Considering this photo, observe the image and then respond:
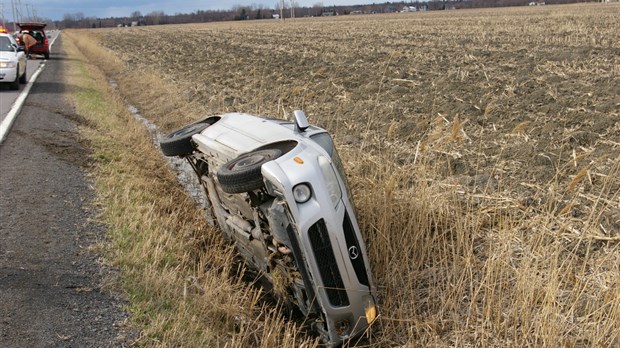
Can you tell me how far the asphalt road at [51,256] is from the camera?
12.9 ft

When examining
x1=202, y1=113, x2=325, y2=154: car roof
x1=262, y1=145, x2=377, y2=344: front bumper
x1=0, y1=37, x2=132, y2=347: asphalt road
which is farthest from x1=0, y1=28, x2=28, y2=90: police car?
x1=262, y1=145, x2=377, y2=344: front bumper

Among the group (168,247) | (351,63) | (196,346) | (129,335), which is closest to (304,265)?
(196,346)

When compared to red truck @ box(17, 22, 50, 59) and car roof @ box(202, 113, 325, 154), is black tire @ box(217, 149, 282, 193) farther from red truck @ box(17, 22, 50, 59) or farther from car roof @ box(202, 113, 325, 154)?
red truck @ box(17, 22, 50, 59)

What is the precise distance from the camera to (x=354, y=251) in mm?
4215

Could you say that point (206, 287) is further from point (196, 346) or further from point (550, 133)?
point (550, 133)

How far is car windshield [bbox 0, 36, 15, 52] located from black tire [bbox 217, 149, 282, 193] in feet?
51.2

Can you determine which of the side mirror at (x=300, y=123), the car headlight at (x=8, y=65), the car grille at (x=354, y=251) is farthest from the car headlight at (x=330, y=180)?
the car headlight at (x=8, y=65)

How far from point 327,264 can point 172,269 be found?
1.68m

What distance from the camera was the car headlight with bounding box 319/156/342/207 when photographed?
408 centimetres

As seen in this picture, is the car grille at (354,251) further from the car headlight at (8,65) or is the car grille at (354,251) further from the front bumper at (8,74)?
the car headlight at (8,65)

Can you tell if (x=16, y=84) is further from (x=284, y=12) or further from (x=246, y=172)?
(x=284, y=12)

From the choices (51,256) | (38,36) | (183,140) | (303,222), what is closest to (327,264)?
(303,222)

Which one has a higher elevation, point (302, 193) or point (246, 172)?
point (246, 172)

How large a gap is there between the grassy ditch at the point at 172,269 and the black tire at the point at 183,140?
82 cm
